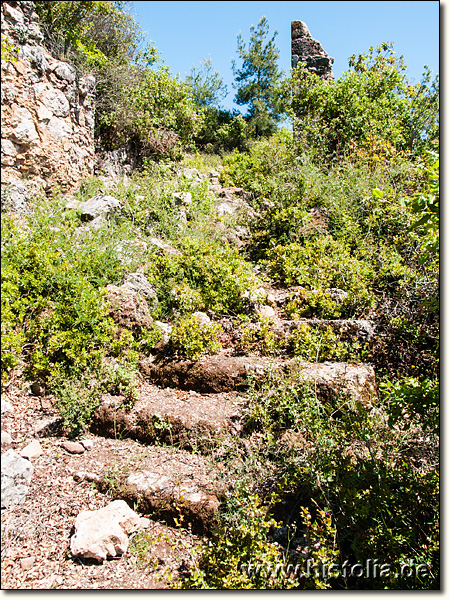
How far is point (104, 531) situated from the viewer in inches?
107

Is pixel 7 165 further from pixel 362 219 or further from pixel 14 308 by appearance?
pixel 362 219

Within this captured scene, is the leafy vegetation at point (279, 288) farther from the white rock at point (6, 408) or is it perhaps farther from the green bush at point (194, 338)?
the white rock at point (6, 408)

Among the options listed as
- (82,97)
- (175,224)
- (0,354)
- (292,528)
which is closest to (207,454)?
(292,528)

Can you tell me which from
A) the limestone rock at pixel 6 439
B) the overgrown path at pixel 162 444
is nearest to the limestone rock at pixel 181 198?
the overgrown path at pixel 162 444

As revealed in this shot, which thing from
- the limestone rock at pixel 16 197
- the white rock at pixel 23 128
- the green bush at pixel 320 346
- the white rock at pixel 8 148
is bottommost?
the green bush at pixel 320 346

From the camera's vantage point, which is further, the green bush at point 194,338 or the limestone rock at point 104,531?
the green bush at point 194,338

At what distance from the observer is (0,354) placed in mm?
3426

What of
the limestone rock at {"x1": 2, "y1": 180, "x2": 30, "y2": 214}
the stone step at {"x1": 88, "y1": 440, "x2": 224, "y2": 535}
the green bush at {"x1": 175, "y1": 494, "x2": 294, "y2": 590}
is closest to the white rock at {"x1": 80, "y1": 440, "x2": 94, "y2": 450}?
the stone step at {"x1": 88, "y1": 440, "x2": 224, "y2": 535}

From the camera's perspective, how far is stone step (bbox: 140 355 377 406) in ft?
11.9

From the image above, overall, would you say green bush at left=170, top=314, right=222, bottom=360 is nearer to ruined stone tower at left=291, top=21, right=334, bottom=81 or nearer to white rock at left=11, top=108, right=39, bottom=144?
white rock at left=11, top=108, right=39, bottom=144

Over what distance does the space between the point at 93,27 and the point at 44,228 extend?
4.73 meters

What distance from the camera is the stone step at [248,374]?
3629 millimetres

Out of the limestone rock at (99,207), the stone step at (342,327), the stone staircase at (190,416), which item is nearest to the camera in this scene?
the stone staircase at (190,416)

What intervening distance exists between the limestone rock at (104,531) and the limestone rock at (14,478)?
493 millimetres
